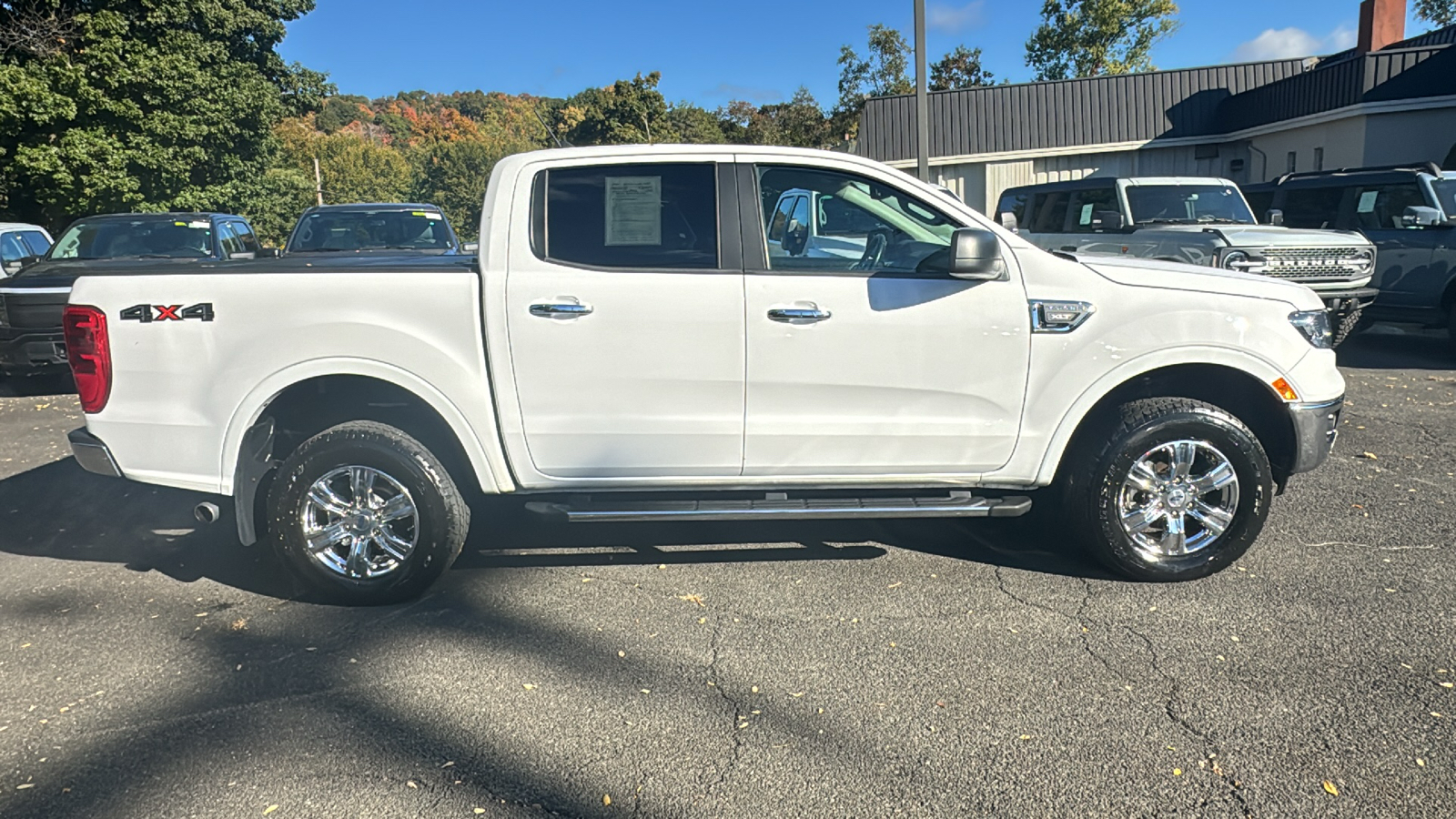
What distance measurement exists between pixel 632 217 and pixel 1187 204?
9.51 metres

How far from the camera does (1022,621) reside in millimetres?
4270

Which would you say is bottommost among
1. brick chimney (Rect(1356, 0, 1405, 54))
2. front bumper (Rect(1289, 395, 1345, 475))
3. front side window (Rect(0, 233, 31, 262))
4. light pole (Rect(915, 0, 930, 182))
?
front bumper (Rect(1289, 395, 1345, 475))

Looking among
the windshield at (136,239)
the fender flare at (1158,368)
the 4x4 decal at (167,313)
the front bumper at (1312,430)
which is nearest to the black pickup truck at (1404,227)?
the front bumper at (1312,430)

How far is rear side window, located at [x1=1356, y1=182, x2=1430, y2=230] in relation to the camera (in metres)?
11.4

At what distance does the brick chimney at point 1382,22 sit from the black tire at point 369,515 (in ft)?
92.9

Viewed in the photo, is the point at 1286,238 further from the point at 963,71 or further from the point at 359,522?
the point at 963,71

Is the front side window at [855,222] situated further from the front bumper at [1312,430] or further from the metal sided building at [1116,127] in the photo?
the metal sided building at [1116,127]

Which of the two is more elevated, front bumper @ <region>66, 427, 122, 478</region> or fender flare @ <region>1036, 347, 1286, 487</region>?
fender flare @ <region>1036, 347, 1286, 487</region>

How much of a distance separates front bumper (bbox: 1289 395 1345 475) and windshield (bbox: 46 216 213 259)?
34.3 ft

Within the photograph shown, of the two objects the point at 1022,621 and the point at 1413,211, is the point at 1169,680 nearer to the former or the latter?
the point at 1022,621

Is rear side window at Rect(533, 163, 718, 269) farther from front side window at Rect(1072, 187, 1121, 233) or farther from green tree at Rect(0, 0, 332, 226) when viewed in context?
green tree at Rect(0, 0, 332, 226)

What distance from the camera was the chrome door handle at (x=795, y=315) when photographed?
436cm

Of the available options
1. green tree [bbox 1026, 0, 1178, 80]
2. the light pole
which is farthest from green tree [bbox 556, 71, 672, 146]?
the light pole

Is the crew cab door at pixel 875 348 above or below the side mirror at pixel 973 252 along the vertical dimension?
below
